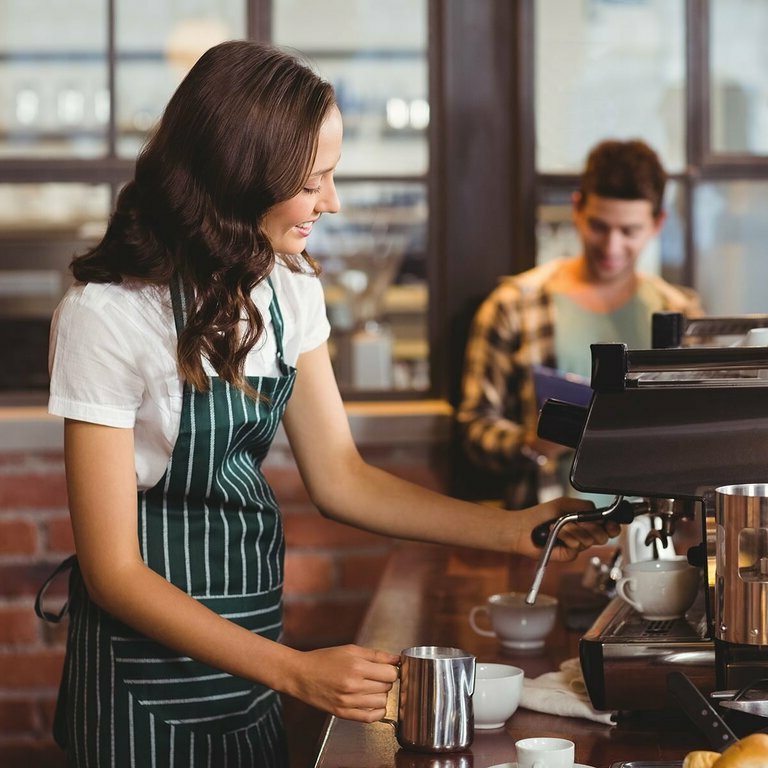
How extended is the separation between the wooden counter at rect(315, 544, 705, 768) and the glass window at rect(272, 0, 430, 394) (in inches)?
23.8

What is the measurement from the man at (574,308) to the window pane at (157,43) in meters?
0.80

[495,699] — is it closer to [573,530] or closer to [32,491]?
[573,530]

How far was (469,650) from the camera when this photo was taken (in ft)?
4.75

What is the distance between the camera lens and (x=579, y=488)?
43.3 inches

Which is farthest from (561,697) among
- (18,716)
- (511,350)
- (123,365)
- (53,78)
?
(53,78)

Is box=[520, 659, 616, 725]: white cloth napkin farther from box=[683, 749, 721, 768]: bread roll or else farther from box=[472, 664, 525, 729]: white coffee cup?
box=[683, 749, 721, 768]: bread roll

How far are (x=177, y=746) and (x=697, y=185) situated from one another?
1.79 metres

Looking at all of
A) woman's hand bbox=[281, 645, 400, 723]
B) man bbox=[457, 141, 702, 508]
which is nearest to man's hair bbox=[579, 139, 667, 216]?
man bbox=[457, 141, 702, 508]

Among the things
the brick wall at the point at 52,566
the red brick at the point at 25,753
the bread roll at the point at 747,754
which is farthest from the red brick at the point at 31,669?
the bread roll at the point at 747,754

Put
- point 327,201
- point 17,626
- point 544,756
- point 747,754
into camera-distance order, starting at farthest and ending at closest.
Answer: point 17,626 → point 327,201 → point 544,756 → point 747,754

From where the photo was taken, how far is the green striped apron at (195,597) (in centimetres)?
138

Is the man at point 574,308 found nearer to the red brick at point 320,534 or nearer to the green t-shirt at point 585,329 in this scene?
the green t-shirt at point 585,329

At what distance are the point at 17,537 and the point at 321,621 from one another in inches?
25.2

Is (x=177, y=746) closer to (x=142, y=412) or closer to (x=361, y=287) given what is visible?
(x=142, y=412)
